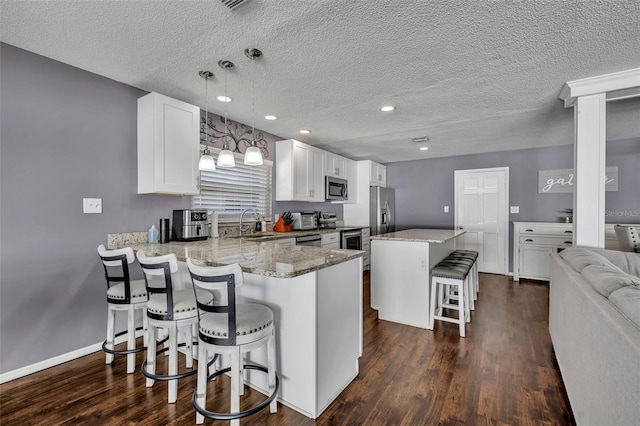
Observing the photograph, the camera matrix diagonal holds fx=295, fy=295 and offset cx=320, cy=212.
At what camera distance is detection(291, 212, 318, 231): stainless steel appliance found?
14.4 feet

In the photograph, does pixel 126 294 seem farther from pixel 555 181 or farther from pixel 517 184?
pixel 555 181

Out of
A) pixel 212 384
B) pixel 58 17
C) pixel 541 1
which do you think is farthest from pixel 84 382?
pixel 541 1

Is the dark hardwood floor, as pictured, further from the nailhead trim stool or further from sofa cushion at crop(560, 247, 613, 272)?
sofa cushion at crop(560, 247, 613, 272)

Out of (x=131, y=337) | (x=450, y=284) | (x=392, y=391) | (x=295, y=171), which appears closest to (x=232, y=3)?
(x=131, y=337)

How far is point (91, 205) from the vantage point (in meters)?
2.46

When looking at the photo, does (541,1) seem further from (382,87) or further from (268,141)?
(268,141)

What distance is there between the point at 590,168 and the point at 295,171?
3.23 metres

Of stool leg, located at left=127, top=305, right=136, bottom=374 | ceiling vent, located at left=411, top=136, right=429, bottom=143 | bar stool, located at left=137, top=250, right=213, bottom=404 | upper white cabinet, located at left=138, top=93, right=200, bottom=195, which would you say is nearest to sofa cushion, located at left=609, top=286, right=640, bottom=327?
bar stool, located at left=137, top=250, right=213, bottom=404

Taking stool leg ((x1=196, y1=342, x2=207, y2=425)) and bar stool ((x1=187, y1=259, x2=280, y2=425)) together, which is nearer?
bar stool ((x1=187, y1=259, x2=280, y2=425))

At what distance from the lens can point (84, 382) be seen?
80.0 inches

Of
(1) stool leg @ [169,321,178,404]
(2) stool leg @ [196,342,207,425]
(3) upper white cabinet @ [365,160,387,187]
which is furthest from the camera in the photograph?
(3) upper white cabinet @ [365,160,387,187]

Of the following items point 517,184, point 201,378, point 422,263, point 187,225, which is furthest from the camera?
point 517,184

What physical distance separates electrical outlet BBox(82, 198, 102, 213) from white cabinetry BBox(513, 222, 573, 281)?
5.68 metres

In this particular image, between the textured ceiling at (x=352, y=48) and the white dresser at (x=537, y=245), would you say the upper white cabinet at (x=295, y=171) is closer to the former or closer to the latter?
→ the textured ceiling at (x=352, y=48)
